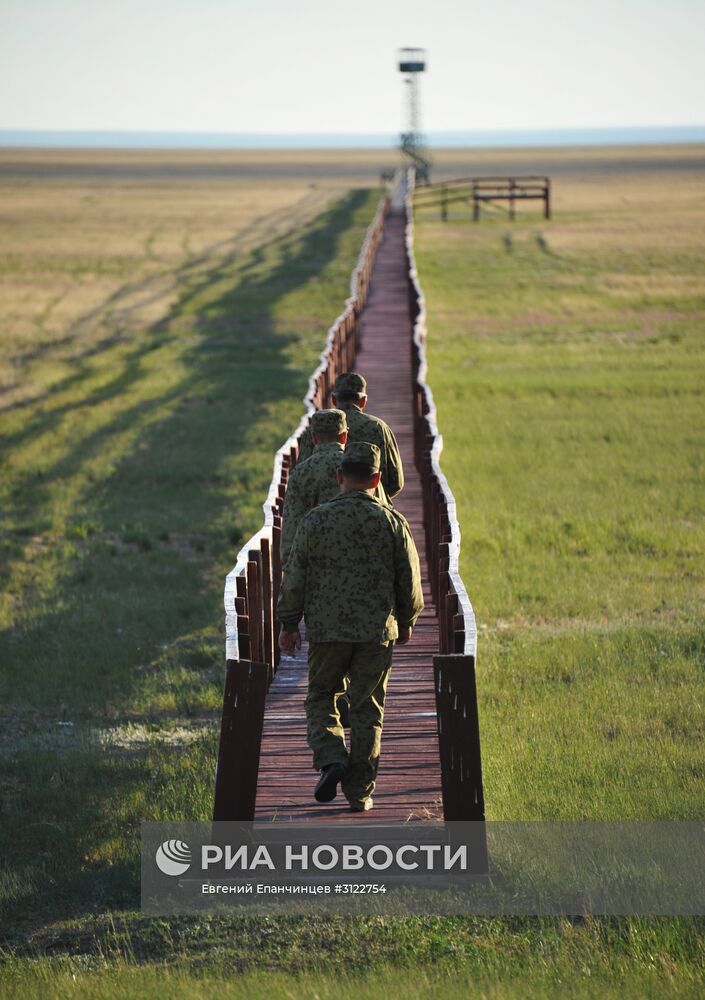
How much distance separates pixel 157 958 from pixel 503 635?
253 inches

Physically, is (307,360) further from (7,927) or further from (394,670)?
(7,927)

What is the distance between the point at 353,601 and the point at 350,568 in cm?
16

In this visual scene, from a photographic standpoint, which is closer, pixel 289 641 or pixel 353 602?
pixel 353 602

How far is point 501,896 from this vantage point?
22.7ft

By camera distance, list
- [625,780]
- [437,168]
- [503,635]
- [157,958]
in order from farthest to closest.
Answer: [437,168]
[503,635]
[625,780]
[157,958]

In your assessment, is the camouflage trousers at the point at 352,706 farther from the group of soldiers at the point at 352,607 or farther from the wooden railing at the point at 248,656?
the wooden railing at the point at 248,656

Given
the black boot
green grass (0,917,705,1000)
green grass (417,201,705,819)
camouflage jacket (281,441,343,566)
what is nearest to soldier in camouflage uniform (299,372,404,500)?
camouflage jacket (281,441,343,566)

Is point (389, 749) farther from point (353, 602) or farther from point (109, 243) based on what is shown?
point (109, 243)

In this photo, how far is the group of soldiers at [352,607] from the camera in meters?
6.94

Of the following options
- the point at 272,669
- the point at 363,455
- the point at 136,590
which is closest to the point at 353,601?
the point at 363,455

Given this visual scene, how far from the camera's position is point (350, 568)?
6953 millimetres

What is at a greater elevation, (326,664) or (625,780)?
(326,664)

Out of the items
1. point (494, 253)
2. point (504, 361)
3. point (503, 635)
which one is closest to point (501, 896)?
point (503, 635)

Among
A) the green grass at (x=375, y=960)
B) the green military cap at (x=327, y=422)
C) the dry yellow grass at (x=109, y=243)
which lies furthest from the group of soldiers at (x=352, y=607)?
the dry yellow grass at (x=109, y=243)
